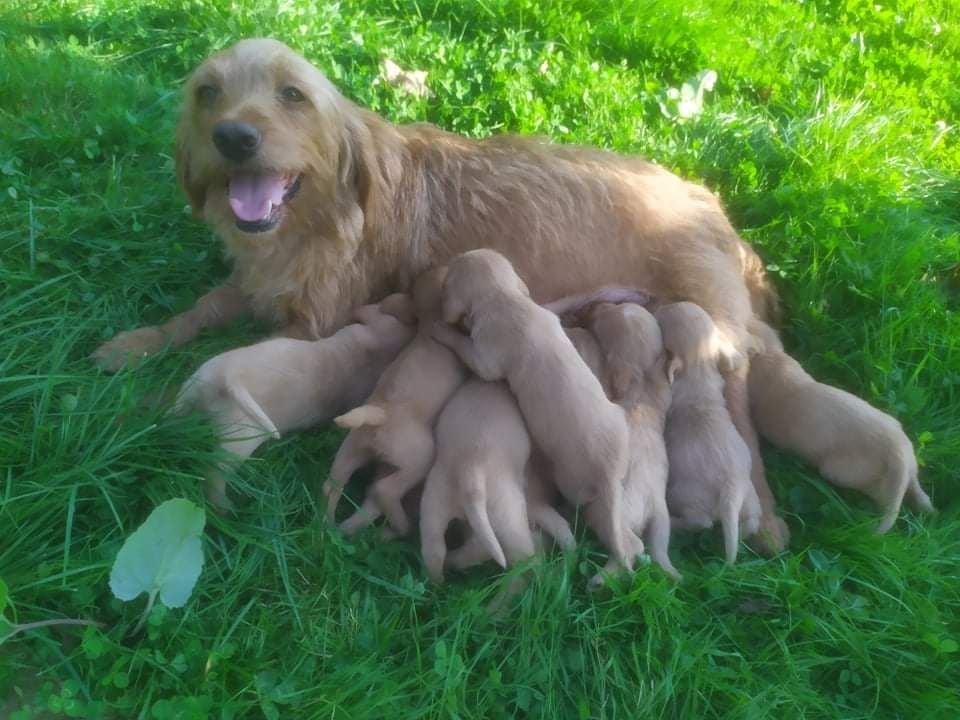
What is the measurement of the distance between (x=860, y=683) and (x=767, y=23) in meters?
4.52

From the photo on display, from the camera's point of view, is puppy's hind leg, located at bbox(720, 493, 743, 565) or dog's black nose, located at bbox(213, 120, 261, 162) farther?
dog's black nose, located at bbox(213, 120, 261, 162)

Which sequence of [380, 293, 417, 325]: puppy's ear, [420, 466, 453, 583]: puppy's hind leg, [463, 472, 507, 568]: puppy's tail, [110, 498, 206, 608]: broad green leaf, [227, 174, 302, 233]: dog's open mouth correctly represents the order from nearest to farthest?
1. [110, 498, 206, 608]: broad green leaf
2. [463, 472, 507, 568]: puppy's tail
3. [420, 466, 453, 583]: puppy's hind leg
4. [227, 174, 302, 233]: dog's open mouth
5. [380, 293, 417, 325]: puppy's ear

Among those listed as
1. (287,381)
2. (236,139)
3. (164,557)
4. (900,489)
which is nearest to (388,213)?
(236,139)

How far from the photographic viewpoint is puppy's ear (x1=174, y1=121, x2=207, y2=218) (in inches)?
121

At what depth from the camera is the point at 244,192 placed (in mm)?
2906

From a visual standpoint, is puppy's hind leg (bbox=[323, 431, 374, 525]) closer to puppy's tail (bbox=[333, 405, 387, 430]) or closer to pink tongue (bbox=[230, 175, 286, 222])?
puppy's tail (bbox=[333, 405, 387, 430])

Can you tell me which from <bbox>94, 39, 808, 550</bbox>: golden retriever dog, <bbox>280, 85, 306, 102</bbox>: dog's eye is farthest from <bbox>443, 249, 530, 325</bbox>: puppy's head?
<bbox>280, 85, 306, 102</bbox>: dog's eye

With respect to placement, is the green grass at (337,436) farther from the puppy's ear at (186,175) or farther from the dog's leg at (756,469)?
the puppy's ear at (186,175)

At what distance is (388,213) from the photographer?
320 centimetres

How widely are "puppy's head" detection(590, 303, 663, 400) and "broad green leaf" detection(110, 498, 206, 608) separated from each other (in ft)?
4.92

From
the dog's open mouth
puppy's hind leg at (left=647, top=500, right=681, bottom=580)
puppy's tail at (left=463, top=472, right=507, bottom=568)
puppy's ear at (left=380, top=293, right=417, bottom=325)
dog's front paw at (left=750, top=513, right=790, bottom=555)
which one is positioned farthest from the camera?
puppy's ear at (left=380, top=293, right=417, bottom=325)

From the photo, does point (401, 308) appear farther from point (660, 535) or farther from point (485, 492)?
point (660, 535)

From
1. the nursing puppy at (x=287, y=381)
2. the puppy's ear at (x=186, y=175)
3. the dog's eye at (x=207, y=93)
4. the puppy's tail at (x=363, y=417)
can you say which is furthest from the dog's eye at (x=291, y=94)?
the puppy's tail at (x=363, y=417)

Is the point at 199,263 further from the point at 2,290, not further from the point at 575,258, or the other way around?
the point at 575,258
